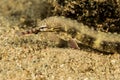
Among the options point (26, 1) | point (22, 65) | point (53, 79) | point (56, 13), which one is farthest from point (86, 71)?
point (26, 1)

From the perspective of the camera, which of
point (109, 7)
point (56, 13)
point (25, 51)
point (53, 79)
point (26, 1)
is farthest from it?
point (26, 1)

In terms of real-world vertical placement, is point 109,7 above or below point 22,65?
above

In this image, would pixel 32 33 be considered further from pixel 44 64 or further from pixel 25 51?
pixel 44 64

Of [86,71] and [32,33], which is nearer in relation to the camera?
[86,71]

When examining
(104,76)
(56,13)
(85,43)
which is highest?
(56,13)

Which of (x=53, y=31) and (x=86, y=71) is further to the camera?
(x=53, y=31)

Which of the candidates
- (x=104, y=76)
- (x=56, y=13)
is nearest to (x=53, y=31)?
(x=56, y=13)

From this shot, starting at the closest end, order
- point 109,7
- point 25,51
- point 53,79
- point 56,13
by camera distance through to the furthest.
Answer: point 53,79 < point 109,7 < point 25,51 < point 56,13

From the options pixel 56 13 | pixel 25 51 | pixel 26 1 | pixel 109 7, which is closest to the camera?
pixel 109 7

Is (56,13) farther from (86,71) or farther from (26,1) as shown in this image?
(86,71)
